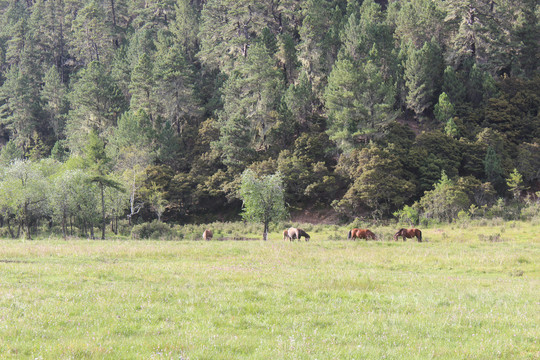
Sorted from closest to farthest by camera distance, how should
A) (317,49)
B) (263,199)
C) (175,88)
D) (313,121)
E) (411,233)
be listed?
(411,233) < (263,199) < (313,121) < (317,49) < (175,88)

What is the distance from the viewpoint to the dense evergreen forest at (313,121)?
2271 inches

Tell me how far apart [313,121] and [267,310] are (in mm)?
65484

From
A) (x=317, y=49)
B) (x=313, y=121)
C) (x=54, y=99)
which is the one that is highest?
(x=317, y=49)

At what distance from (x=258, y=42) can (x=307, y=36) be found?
397 inches

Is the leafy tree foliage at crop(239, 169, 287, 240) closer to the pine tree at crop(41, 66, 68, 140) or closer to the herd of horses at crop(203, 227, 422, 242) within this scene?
the herd of horses at crop(203, 227, 422, 242)

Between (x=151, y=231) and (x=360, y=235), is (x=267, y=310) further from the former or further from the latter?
(x=151, y=231)

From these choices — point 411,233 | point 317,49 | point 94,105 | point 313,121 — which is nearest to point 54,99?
point 94,105

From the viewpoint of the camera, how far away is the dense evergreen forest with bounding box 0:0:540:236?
189ft

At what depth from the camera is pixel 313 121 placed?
74625 millimetres

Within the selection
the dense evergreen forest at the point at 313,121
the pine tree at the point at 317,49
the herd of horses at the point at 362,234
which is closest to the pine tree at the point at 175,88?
the dense evergreen forest at the point at 313,121

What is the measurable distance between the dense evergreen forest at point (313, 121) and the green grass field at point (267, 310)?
3185cm

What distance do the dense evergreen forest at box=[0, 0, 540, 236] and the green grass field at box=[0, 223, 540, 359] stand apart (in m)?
31.9

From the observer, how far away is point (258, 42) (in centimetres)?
7969

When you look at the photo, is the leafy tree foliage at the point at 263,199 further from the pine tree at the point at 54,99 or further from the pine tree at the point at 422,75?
the pine tree at the point at 54,99
